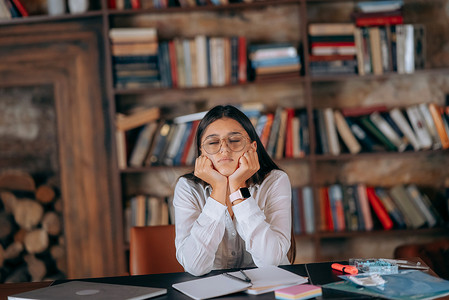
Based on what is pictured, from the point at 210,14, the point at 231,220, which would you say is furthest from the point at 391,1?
the point at 231,220

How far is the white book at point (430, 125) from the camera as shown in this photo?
3074mm

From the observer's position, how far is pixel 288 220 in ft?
6.19

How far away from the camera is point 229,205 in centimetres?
203

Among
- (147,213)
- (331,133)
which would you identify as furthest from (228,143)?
(147,213)

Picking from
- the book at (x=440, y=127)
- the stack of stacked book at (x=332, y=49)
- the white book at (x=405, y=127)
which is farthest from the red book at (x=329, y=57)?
the book at (x=440, y=127)

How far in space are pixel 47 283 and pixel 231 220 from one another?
66 centimetres

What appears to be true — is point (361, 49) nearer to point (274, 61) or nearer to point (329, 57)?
point (329, 57)

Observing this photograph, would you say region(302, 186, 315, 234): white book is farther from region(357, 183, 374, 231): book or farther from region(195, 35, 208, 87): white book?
region(195, 35, 208, 87): white book

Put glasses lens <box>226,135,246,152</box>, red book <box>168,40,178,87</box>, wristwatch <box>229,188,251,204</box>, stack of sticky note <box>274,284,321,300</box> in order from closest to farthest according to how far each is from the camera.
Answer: stack of sticky note <box>274,284,321,300</box> < wristwatch <box>229,188,251,204</box> < glasses lens <box>226,135,246,152</box> < red book <box>168,40,178,87</box>

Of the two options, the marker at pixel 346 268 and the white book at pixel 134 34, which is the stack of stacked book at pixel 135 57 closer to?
the white book at pixel 134 34

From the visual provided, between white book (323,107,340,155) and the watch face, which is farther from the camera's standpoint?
white book (323,107,340,155)

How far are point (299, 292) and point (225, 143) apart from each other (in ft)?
2.41

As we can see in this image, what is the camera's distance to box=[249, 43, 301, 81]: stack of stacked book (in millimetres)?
3121

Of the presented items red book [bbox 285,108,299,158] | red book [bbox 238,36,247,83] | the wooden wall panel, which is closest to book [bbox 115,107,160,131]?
the wooden wall panel
